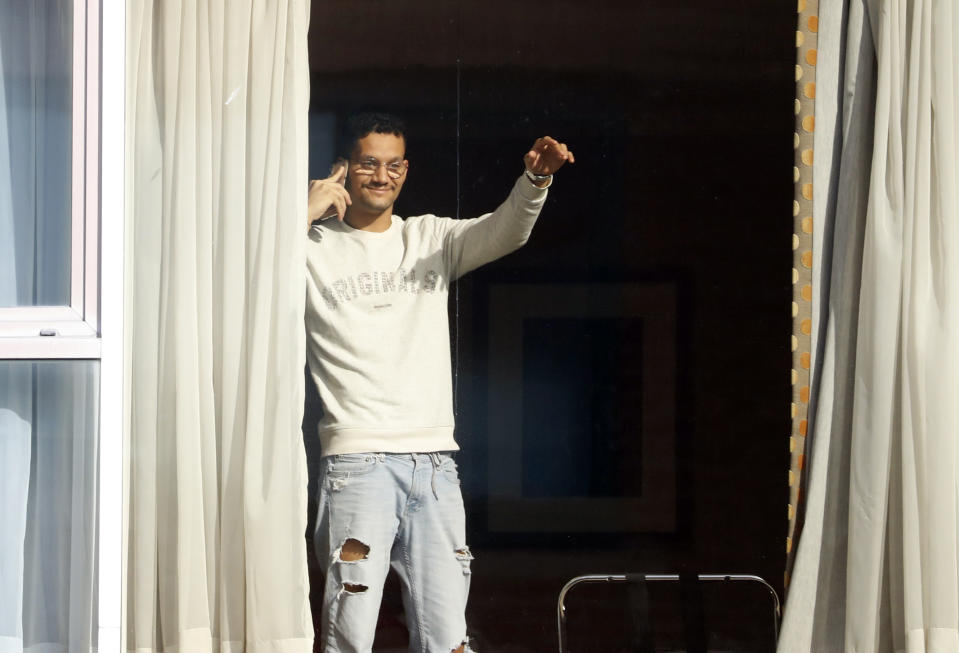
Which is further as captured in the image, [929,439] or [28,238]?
[929,439]

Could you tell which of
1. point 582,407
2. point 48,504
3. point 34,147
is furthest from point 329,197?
point 48,504

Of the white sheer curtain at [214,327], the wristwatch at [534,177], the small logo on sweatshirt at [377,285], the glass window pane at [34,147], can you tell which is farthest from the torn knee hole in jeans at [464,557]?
the glass window pane at [34,147]

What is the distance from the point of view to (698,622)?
8.94ft

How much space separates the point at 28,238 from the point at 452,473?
1.14 metres

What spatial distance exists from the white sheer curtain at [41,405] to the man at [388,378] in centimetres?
57

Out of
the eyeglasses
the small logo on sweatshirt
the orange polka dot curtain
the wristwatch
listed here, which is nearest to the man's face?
the eyeglasses

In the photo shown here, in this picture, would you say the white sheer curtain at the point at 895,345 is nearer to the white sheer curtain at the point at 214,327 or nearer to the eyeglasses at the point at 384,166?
the eyeglasses at the point at 384,166

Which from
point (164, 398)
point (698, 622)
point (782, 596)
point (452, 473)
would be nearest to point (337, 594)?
point (452, 473)

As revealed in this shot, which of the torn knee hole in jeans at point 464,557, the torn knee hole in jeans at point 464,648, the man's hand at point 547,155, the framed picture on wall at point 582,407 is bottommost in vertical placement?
the torn knee hole in jeans at point 464,648

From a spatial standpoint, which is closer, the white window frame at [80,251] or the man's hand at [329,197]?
the white window frame at [80,251]

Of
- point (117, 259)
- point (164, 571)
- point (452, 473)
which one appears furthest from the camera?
point (452, 473)

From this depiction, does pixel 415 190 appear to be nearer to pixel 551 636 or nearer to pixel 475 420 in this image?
pixel 475 420

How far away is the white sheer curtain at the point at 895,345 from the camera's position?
2533 millimetres

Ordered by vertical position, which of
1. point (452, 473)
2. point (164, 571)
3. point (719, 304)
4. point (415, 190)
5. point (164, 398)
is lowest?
point (164, 571)
